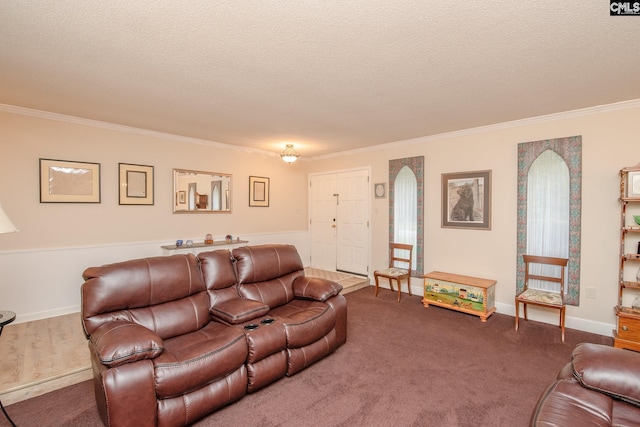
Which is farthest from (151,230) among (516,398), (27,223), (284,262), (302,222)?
(516,398)

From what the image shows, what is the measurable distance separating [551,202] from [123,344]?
4503mm

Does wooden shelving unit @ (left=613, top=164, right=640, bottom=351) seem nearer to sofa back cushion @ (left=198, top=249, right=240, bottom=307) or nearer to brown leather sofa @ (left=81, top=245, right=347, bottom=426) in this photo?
brown leather sofa @ (left=81, top=245, right=347, bottom=426)

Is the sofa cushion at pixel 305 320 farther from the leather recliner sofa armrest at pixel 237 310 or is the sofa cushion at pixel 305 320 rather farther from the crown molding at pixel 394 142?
the crown molding at pixel 394 142

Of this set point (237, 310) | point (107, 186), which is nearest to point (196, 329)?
point (237, 310)

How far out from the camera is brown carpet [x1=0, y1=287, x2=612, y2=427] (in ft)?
6.73

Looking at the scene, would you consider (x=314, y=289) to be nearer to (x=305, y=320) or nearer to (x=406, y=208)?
(x=305, y=320)

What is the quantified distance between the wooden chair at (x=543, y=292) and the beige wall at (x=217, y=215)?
198 mm

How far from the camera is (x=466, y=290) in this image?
4004mm

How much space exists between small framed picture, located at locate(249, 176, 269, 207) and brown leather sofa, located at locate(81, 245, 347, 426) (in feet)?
8.94

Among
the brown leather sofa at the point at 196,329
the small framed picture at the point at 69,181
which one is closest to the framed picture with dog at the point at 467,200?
the brown leather sofa at the point at 196,329

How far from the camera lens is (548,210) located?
3.74 meters

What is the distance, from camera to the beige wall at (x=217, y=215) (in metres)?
3.40

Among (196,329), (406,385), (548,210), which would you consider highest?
(548,210)

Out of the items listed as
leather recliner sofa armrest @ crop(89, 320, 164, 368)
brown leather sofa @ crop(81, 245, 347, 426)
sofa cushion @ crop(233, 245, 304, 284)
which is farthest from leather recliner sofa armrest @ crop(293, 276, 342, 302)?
leather recliner sofa armrest @ crop(89, 320, 164, 368)
